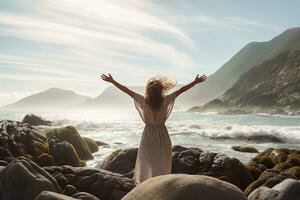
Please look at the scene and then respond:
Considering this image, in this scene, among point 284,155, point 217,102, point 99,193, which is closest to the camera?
point 99,193

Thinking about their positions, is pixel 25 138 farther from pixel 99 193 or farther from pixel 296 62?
pixel 296 62

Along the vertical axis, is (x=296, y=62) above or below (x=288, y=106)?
above

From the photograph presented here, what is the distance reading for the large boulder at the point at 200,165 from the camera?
12555 mm

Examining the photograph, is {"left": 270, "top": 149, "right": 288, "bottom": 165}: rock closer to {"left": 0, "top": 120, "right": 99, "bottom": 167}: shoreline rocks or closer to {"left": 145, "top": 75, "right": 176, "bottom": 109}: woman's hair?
{"left": 0, "top": 120, "right": 99, "bottom": 167}: shoreline rocks

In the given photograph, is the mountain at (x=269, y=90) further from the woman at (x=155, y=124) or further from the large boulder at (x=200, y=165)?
the woman at (x=155, y=124)

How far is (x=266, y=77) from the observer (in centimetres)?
15850

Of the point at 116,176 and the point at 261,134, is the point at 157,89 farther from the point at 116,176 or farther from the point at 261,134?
the point at 261,134

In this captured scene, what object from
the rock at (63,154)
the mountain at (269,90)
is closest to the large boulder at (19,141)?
the rock at (63,154)

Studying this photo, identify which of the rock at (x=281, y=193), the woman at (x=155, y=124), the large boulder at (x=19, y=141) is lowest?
the rock at (x=281, y=193)

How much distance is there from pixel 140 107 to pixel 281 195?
2.70 m

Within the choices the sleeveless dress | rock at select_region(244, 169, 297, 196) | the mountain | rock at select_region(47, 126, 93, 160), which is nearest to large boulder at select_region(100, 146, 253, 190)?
rock at select_region(244, 169, 297, 196)

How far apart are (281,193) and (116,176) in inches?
125

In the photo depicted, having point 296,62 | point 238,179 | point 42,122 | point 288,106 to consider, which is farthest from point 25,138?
point 296,62

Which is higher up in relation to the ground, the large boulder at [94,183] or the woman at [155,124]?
the woman at [155,124]
